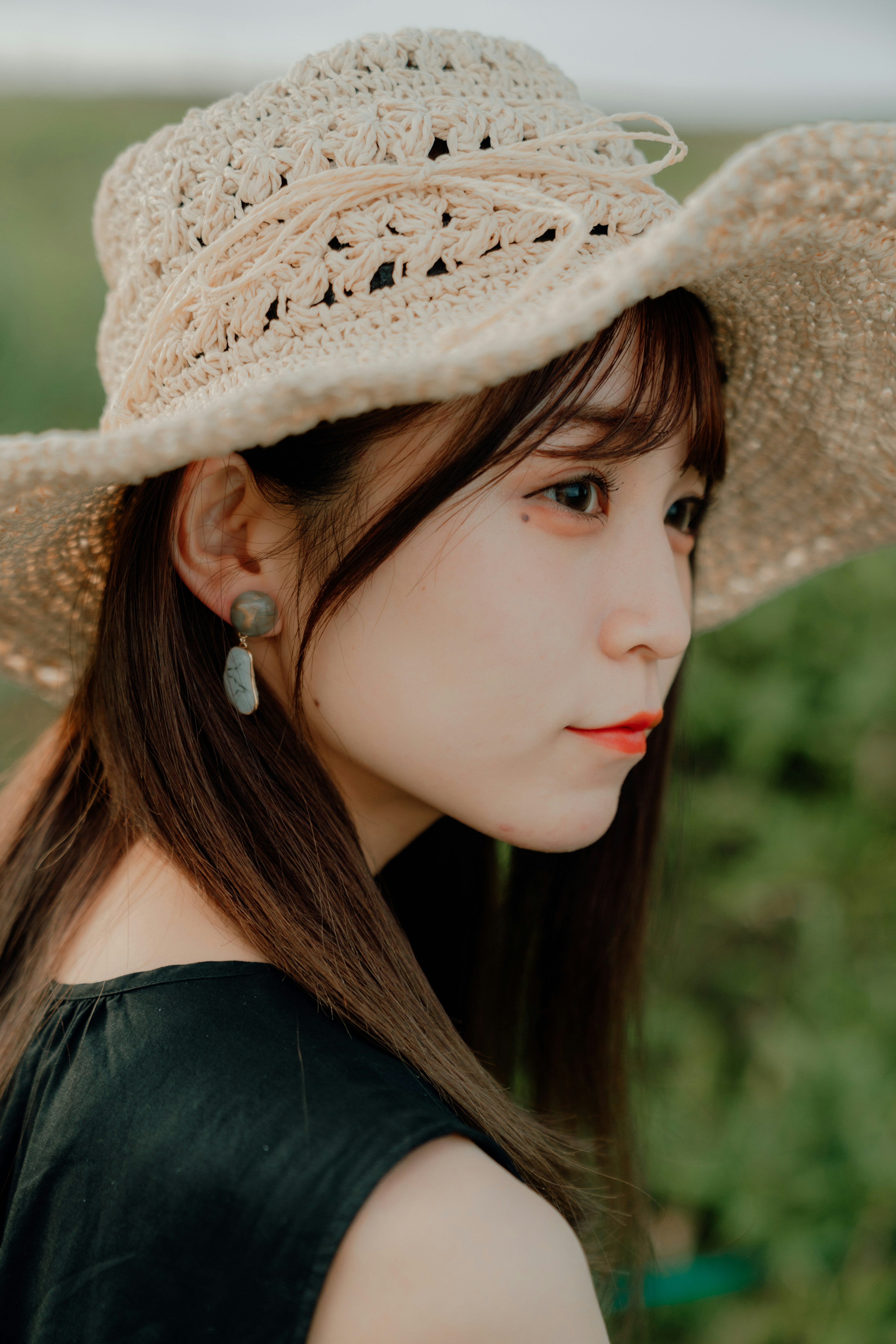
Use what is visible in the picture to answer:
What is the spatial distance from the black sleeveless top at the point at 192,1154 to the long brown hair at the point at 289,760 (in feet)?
0.28

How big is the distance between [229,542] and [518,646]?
388mm

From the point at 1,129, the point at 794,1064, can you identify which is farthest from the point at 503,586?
the point at 1,129

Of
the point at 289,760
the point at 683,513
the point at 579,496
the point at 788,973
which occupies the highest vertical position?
the point at 579,496

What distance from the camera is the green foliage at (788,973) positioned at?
192 centimetres

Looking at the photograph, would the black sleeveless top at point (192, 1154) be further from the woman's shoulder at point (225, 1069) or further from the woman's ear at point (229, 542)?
the woman's ear at point (229, 542)

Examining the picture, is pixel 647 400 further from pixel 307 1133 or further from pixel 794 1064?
pixel 794 1064

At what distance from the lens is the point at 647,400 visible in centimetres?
113

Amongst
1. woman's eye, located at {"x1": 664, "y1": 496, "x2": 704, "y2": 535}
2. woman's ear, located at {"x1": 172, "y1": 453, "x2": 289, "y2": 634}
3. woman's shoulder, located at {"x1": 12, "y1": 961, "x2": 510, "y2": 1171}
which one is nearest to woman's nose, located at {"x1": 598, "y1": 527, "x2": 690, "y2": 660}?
woman's eye, located at {"x1": 664, "y1": 496, "x2": 704, "y2": 535}

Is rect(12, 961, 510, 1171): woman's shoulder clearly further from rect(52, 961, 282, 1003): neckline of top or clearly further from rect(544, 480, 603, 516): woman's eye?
rect(544, 480, 603, 516): woman's eye

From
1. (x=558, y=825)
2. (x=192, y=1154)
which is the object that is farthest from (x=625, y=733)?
(x=192, y=1154)

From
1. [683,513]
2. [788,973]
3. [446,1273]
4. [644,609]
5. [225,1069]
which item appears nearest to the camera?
[446,1273]

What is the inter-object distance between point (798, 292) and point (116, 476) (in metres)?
0.87

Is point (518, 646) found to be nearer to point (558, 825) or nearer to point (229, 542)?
point (558, 825)

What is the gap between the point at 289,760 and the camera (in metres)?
1.19
